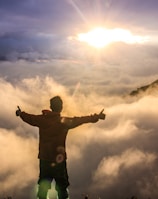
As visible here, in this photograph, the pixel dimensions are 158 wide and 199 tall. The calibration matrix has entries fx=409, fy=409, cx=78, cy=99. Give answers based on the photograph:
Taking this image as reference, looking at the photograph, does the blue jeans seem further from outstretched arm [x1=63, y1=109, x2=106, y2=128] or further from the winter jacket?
outstretched arm [x1=63, y1=109, x2=106, y2=128]

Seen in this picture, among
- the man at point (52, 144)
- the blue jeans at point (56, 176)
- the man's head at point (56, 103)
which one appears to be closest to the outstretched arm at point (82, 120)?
the man at point (52, 144)

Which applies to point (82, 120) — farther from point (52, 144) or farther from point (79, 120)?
point (52, 144)

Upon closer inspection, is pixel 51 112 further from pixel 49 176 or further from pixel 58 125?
pixel 49 176

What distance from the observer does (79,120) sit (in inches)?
376

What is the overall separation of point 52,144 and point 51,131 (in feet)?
1.03

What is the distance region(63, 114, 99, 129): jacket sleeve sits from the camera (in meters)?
9.52

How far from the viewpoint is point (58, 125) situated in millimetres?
9727

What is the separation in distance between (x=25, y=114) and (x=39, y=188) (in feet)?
5.91

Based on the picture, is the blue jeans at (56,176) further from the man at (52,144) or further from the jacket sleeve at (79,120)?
the jacket sleeve at (79,120)

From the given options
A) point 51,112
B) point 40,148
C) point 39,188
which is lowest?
point 39,188

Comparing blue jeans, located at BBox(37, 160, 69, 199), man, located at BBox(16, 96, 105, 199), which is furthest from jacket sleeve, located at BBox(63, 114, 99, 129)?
blue jeans, located at BBox(37, 160, 69, 199)

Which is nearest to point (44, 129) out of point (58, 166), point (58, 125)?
point (58, 125)

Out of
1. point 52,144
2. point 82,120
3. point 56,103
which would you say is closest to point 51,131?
point 52,144

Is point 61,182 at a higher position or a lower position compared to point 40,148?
lower
